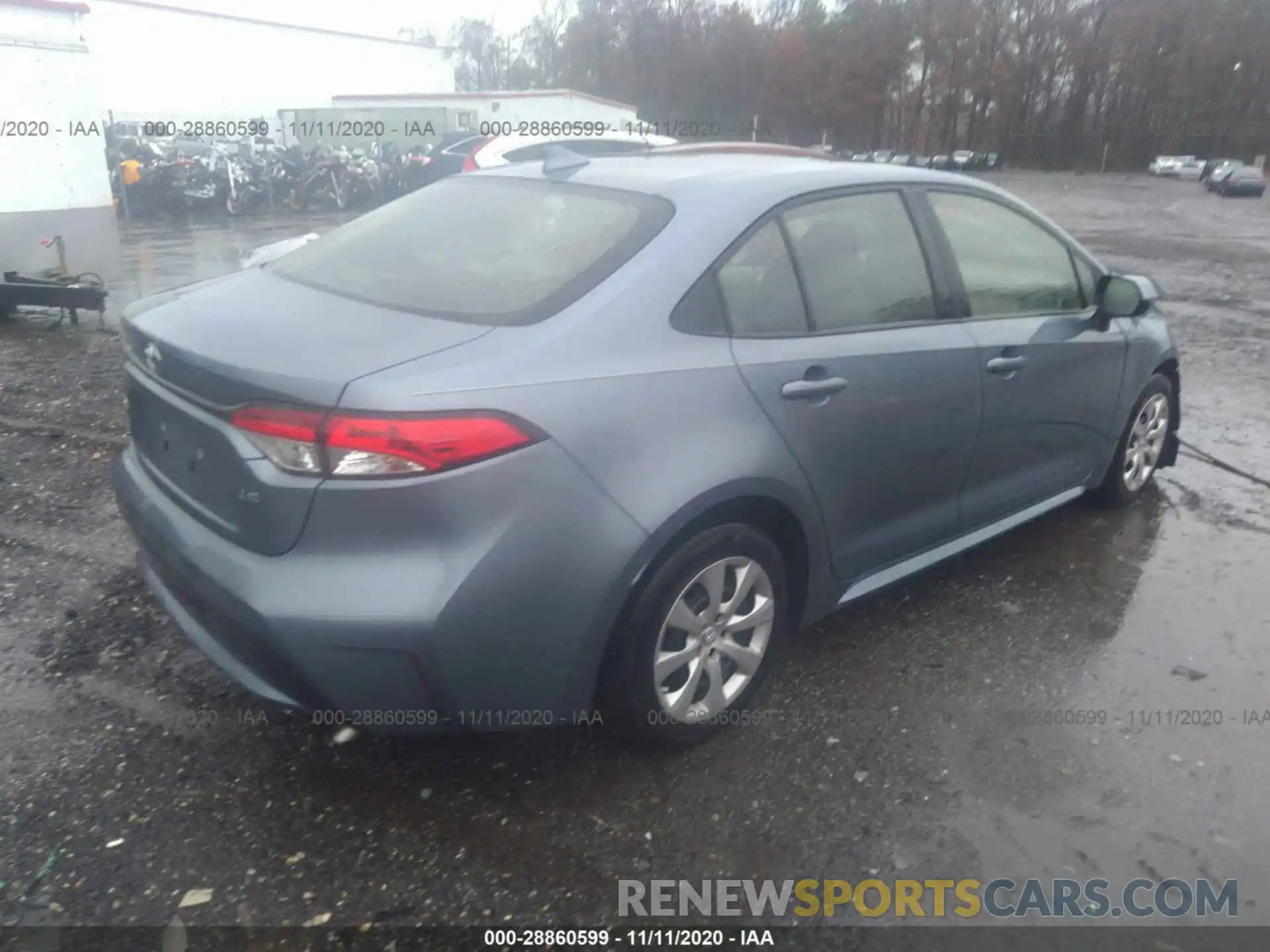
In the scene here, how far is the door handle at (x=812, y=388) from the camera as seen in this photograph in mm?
2883

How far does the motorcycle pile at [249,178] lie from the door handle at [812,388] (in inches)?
759

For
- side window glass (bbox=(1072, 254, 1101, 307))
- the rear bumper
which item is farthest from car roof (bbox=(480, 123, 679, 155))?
the rear bumper

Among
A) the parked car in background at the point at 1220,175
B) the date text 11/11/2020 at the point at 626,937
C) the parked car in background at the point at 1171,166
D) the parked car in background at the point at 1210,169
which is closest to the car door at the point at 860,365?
the date text 11/11/2020 at the point at 626,937

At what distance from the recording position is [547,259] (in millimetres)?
2814

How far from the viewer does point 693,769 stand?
9.57ft

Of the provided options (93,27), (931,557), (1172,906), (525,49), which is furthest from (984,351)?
(525,49)

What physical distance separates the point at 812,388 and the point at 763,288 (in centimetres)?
33

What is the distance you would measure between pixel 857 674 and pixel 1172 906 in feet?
3.84

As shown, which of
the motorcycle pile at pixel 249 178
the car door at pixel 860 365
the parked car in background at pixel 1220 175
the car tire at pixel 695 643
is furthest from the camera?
the parked car in background at pixel 1220 175

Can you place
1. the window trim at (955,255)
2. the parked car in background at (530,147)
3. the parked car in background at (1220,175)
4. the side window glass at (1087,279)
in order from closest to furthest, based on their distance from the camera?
the window trim at (955,255) < the side window glass at (1087,279) < the parked car in background at (530,147) < the parked car in background at (1220,175)

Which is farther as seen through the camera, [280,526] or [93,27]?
[93,27]

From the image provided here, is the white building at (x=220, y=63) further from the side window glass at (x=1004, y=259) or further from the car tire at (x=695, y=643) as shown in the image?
the car tire at (x=695, y=643)

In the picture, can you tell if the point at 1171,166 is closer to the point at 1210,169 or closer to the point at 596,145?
the point at 1210,169

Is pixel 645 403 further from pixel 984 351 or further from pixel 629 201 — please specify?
pixel 984 351
